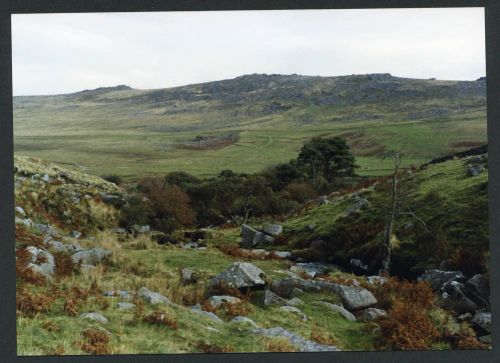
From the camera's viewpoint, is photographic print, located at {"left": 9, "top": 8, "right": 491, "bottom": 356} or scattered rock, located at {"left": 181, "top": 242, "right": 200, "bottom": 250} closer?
photographic print, located at {"left": 9, "top": 8, "right": 491, "bottom": 356}

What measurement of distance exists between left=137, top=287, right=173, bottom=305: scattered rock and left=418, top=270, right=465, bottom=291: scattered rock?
13.9 feet

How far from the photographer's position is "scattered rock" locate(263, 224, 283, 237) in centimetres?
1123

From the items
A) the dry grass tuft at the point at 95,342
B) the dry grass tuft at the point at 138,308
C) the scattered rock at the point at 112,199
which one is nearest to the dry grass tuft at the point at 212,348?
the dry grass tuft at the point at 138,308

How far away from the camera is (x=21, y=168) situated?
433 inches

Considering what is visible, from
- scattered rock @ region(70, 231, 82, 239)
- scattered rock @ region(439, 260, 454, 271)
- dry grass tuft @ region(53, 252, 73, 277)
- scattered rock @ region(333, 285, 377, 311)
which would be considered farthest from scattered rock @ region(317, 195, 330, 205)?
dry grass tuft @ region(53, 252, 73, 277)

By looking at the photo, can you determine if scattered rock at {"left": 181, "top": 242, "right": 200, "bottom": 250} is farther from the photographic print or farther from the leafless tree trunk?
the leafless tree trunk

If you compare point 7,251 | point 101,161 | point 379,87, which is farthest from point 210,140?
point 7,251

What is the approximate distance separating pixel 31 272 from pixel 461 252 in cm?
702

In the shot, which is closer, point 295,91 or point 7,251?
point 7,251

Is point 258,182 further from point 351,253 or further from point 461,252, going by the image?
point 461,252

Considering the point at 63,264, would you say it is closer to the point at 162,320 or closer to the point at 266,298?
the point at 162,320

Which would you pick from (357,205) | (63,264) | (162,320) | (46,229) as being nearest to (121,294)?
(162,320)

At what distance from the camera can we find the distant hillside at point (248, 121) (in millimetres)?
11070

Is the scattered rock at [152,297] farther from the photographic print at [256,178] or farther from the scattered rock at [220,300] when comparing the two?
the scattered rock at [220,300]
